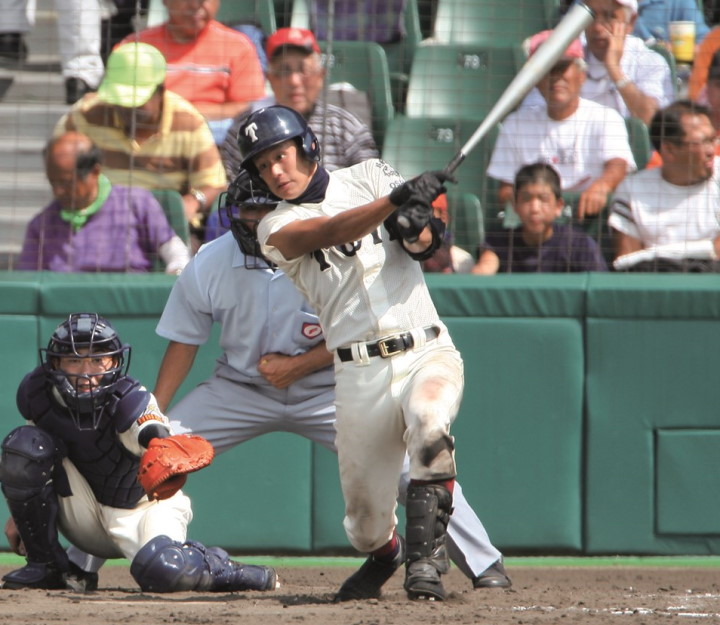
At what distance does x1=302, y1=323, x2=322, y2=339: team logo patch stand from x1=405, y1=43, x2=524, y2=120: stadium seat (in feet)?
7.14

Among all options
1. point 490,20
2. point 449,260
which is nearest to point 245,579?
point 449,260

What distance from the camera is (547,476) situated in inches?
203

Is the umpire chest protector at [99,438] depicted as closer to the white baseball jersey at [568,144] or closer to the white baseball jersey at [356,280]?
the white baseball jersey at [356,280]

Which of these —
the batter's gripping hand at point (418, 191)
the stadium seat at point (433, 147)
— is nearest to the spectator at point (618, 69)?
the stadium seat at point (433, 147)

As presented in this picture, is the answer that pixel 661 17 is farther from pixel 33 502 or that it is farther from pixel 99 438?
pixel 33 502

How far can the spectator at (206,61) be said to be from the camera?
245 inches

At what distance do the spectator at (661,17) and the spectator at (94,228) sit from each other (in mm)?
2790

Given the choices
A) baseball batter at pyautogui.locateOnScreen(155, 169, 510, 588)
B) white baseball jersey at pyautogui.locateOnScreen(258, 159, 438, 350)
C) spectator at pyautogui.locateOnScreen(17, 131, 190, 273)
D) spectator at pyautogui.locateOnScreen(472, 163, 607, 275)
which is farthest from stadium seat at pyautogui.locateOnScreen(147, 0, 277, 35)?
white baseball jersey at pyautogui.locateOnScreen(258, 159, 438, 350)

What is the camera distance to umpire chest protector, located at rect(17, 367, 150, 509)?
4012 mm

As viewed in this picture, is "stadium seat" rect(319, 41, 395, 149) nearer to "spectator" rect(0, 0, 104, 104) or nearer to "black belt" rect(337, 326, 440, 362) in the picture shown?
"spectator" rect(0, 0, 104, 104)

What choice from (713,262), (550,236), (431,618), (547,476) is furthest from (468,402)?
(431,618)

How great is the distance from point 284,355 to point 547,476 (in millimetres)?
1416

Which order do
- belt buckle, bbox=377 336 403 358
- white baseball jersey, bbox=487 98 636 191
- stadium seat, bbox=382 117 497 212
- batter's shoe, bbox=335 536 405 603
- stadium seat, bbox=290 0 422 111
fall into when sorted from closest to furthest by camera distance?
belt buckle, bbox=377 336 403 358
batter's shoe, bbox=335 536 405 603
white baseball jersey, bbox=487 98 636 191
stadium seat, bbox=382 117 497 212
stadium seat, bbox=290 0 422 111

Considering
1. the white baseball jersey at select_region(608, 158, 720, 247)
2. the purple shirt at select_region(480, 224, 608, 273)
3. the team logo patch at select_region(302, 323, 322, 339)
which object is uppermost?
the white baseball jersey at select_region(608, 158, 720, 247)
